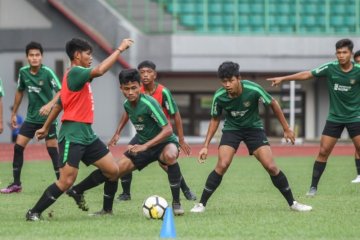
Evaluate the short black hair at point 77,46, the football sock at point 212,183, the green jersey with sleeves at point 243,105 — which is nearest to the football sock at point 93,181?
the football sock at point 212,183

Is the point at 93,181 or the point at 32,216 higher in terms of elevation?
the point at 93,181

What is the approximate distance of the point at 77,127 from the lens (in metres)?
10.7

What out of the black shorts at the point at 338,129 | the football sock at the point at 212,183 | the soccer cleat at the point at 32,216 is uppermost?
the black shorts at the point at 338,129

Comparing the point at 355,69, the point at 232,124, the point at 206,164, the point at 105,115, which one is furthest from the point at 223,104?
the point at 105,115

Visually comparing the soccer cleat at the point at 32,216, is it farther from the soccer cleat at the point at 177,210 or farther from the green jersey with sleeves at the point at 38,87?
the green jersey with sleeves at the point at 38,87

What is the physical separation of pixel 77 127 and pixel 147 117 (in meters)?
1.01

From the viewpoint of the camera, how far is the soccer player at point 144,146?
11.2 m

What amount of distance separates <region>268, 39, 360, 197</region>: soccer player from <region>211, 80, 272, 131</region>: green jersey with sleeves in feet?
5.77

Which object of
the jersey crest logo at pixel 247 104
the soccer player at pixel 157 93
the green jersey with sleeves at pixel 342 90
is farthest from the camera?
the green jersey with sleeves at pixel 342 90

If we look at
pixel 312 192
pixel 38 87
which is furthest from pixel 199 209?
pixel 38 87

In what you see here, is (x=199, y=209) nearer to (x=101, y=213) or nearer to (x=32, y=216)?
(x=101, y=213)

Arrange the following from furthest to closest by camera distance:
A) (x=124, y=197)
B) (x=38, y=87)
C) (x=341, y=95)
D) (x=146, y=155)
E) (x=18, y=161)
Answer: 1. (x=18, y=161)
2. (x=38, y=87)
3. (x=341, y=95)
4. (x=124, y=197)
5. (x=146, y=155)

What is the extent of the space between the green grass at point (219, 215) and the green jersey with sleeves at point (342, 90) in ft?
3.75

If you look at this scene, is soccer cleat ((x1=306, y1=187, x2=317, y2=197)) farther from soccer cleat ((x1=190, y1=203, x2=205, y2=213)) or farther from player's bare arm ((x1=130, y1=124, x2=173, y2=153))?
player's bare arm ((x1=130, y1=124, x2=173, y2=153))
